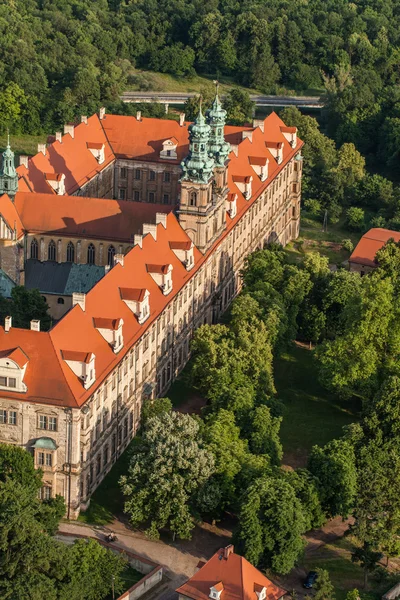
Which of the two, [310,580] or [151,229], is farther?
[151,229]

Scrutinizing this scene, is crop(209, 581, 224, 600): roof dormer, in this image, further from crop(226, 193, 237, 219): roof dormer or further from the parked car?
crop(226, 193, 237, 219): roof dormer

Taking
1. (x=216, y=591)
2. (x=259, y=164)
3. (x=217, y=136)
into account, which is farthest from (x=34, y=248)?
(x=216, y=591)

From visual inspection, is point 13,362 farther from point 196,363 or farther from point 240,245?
point 240,245

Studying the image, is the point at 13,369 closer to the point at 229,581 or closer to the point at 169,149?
the point at 229,581

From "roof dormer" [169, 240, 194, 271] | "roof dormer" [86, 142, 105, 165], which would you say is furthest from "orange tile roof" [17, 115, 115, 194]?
"roof dormer" [169, 240, 194, 271]

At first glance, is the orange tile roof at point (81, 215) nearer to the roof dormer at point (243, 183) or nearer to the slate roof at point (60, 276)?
the slate roof at point (60, 276)
